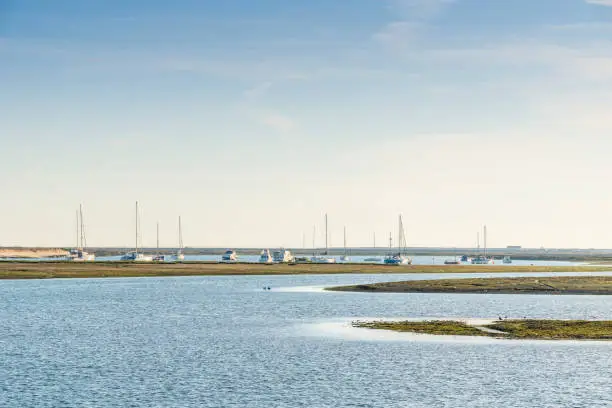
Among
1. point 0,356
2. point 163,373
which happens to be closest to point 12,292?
point 0,356

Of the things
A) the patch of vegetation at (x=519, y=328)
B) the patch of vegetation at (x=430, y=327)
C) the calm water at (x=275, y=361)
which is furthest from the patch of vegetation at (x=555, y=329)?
the calm water at (x=275, y=361)

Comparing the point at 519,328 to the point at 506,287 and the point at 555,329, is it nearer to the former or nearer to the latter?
the point at 555,329

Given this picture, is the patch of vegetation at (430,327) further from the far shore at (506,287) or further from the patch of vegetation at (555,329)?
the far shore at (506,287)

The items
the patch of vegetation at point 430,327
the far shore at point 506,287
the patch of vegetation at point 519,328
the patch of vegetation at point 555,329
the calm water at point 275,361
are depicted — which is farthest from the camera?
the far shore at point 506,287

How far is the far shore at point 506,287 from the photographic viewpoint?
138 metres

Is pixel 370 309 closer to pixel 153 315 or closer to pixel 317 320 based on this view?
pixel 317 320

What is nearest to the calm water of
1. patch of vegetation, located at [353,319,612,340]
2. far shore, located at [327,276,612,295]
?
patch of vegetation, located at [353,319,612,340]

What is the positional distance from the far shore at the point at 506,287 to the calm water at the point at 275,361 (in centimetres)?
2324

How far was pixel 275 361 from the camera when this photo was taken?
66375 mm

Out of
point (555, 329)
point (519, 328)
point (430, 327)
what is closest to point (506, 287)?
point (430, 327)

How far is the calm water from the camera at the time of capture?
173ft

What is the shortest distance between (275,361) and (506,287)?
83328 millimetres

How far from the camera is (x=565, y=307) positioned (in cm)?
11594

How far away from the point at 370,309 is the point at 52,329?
135 feet
